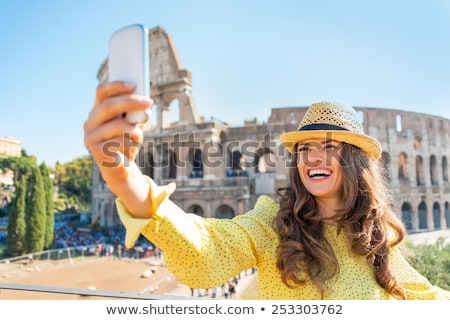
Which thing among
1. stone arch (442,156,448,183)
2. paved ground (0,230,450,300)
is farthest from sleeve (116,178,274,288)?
stone arch (442,156,448,183)

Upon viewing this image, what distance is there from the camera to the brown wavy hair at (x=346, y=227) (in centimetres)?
174

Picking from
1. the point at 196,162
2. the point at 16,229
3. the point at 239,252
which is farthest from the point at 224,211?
the point at 239,252

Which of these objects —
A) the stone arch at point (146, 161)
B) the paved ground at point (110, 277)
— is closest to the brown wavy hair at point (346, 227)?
the paved ground at point (110, 277)

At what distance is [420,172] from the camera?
2331cm

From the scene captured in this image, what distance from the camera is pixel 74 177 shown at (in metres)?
41.9

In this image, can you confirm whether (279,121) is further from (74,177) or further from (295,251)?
(74,177)

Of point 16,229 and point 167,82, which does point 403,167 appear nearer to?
point 167,82

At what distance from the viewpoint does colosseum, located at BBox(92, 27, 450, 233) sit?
19766 mm

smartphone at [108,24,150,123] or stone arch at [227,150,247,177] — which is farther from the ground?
stone arch at [227,150,247,177]

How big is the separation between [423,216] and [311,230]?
24.7 metres

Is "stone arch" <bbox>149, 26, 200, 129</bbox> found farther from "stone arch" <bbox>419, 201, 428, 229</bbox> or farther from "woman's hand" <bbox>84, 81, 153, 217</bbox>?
"woman's hand" <bbox>84, 81, 153, 217</bbox>

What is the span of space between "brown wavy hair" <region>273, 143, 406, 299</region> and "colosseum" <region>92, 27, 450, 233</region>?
16103mm

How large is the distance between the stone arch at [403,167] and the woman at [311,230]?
76.4 feet

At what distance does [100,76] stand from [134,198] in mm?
30663
